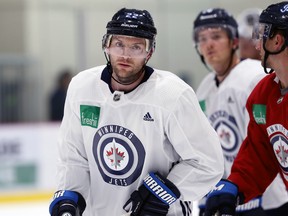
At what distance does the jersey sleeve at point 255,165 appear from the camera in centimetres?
251

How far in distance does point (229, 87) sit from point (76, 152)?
3.17 feet

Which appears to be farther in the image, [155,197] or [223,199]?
[223,199]

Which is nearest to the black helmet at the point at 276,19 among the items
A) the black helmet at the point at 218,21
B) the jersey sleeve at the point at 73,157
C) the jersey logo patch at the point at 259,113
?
the jersey logo patch at the point at 259,113

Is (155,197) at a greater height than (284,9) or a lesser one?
lesser

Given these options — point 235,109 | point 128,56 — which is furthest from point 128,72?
point 235,109

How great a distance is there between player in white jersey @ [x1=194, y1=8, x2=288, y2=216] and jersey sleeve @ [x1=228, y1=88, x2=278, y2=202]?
49 centimetres

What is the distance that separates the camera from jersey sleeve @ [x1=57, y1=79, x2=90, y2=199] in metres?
2.47

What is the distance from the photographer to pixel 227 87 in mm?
3199

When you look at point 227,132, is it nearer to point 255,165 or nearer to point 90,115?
point 255,165

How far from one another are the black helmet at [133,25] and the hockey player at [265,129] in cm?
38

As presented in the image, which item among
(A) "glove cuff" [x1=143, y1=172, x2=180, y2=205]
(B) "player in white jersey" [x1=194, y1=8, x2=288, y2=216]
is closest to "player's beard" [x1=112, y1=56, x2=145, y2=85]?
(A) "glove cuff" [x1=143, y1=172, x2=180, y2=205]

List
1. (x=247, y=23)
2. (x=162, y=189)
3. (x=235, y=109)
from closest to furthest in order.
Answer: (x=162, y=189) < (x=235, y=109) < (x=247, y=23)

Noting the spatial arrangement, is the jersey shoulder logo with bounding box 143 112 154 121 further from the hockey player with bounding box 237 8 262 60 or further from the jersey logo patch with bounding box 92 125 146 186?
Answer: the hockey player with bounding box 237 8 262 60

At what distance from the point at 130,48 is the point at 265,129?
0.54 metres
